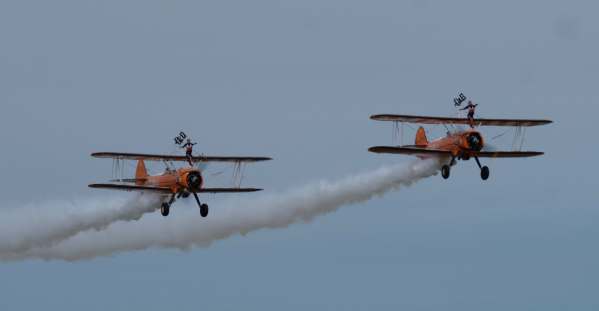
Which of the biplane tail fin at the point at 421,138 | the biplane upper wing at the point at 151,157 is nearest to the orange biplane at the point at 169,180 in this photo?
the biplane upper wing at the point at 151,157

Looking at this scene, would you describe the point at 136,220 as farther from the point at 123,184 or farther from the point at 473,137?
the point at 473,137

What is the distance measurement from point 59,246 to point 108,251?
2.44m

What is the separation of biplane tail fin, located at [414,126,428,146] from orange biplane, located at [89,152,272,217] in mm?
8641

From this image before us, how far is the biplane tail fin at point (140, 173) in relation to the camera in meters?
151

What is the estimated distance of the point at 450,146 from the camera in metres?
145

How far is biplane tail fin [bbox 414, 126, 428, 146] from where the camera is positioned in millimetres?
148375

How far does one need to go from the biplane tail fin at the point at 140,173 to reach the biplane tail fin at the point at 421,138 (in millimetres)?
13196

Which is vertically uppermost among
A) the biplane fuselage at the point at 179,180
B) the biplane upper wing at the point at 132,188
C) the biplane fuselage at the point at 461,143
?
the biplane fuselage at the point at 461,143

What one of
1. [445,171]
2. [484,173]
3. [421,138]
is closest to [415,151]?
[445,171]

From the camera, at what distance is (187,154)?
147m

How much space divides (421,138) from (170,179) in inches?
470

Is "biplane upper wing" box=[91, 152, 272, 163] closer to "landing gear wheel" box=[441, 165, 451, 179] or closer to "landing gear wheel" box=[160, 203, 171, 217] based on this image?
→ "landing gear wheel" box=[160, 203, 171, 217]

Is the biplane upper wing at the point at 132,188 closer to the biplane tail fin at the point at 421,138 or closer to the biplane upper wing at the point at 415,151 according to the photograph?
the biplane upper wing at the point at 415,151

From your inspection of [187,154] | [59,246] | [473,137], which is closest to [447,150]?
[473,137]
